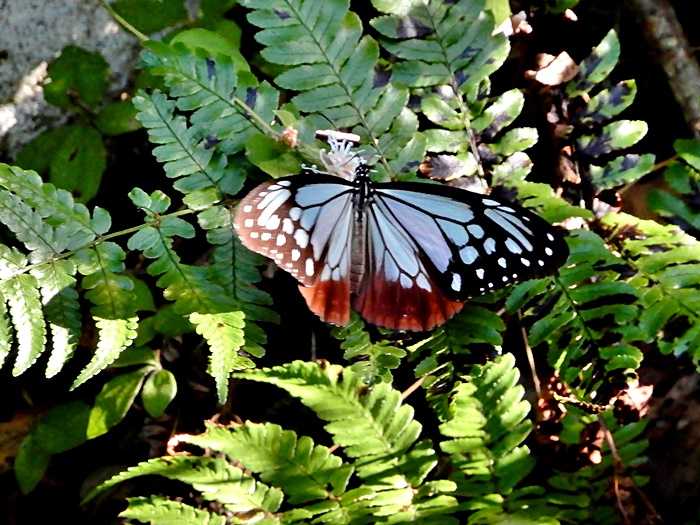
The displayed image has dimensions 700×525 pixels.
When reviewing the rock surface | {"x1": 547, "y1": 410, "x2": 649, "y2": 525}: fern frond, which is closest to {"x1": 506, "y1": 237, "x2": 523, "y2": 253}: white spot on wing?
{"x1": 547, "y1": 410, "x2": 649, "y2": 525}: fern frond

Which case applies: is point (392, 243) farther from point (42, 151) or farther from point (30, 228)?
point (42, 151)

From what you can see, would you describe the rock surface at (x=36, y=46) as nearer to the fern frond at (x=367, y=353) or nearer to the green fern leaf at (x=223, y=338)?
the green fern leaf at (x=223, y=338)

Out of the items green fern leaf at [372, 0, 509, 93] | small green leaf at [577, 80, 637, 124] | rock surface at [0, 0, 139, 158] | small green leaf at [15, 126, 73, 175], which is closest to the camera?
green fern leaf at [372, 0, 509, 93]

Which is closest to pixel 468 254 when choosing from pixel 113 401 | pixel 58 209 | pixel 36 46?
pixel 58 209

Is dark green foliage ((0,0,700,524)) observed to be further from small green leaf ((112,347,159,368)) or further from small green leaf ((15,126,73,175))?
small green leaf ((15,126,73,175))

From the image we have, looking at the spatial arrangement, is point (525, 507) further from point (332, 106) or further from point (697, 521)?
point (332, 106)

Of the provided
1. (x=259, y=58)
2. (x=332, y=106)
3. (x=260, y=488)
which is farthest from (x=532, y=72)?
(x=260, y=488)
